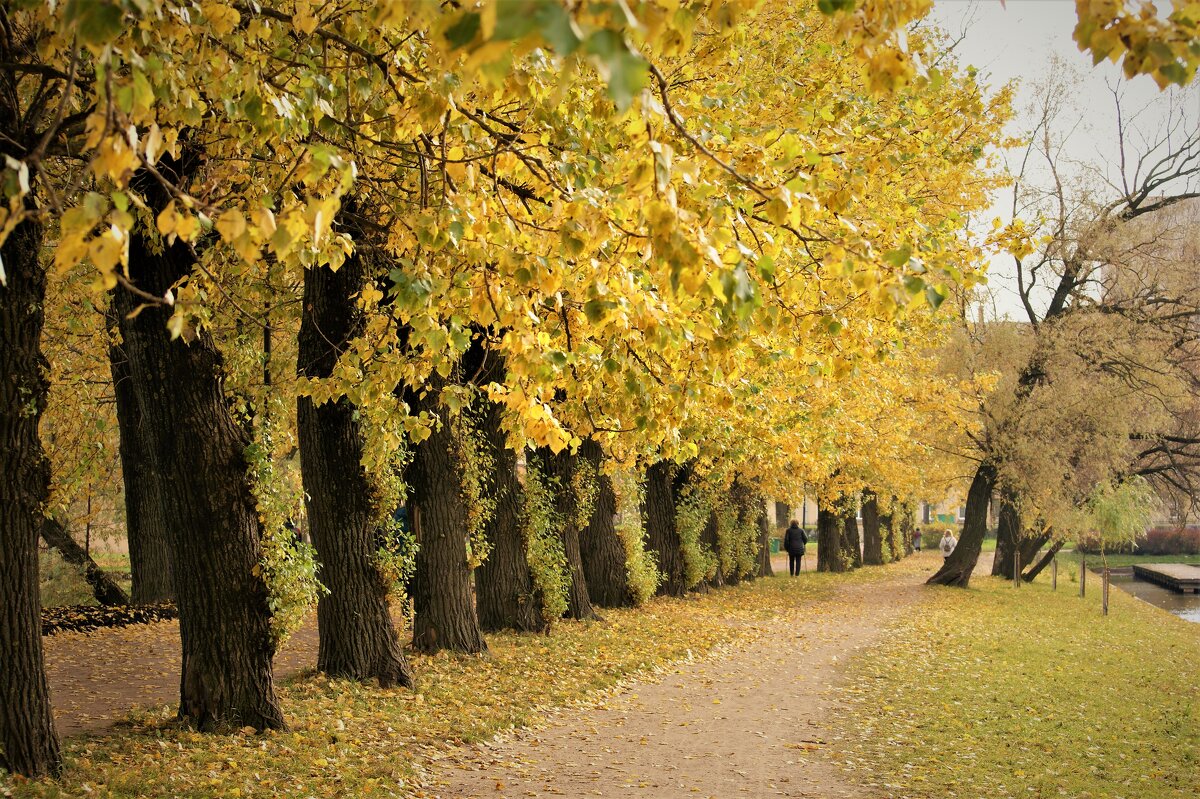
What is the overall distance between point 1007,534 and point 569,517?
2352cm

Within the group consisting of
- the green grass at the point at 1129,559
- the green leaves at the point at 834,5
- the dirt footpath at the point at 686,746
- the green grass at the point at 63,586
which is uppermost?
the green leaves at the point at 834,5

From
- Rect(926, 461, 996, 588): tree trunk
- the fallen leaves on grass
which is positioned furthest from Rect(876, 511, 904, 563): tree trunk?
the fallen leaves on grass

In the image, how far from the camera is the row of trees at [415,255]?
3660 mm

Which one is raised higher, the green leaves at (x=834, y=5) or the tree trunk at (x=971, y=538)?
the green leaves at (x=834, y=5)

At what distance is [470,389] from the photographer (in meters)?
6.67

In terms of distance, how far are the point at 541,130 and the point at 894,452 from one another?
20681 millimetres

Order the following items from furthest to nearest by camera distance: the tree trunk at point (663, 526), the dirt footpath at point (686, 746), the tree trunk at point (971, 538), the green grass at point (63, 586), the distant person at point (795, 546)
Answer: the distant person at point (795, 546)
the tree trunk at point (971, 538)
the tree trunk at point (663, 526)
the green grass at point (63, 586)
the dirt footpath at point (686, 746)

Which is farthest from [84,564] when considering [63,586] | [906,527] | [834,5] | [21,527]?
[906,527]

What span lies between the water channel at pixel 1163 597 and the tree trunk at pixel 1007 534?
182 inches

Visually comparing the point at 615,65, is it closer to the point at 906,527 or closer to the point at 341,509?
the point at 341,509

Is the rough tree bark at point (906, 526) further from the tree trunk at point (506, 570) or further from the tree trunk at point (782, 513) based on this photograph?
the tree trunk at point (506, 570)

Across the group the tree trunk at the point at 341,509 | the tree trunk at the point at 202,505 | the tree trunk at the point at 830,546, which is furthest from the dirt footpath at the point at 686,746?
the tree trunk at the point at 830,546

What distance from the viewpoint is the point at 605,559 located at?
20344 millimetres

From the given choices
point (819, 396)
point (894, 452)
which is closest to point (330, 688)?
point (819, 396)
